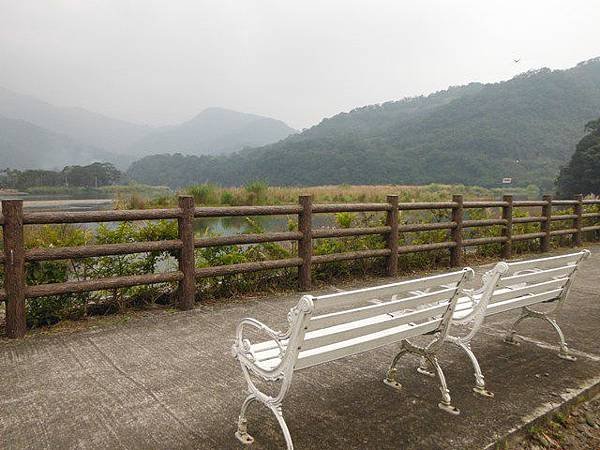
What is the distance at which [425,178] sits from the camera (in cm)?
7575

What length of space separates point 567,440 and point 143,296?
3.99 m

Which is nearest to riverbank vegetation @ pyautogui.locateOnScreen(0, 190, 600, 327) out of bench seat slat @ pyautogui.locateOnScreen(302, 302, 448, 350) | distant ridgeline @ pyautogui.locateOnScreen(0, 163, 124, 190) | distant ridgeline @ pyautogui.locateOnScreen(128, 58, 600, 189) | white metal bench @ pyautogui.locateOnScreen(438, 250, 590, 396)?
white metal bench @ pyautogui.locateOnScreen(438, 250, 590, 396)

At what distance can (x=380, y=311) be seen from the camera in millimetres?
2410

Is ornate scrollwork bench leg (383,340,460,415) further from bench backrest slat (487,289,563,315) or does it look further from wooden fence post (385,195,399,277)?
wooden fence post (385,195,399,277)

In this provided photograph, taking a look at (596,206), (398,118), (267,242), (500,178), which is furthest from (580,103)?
(267,242)

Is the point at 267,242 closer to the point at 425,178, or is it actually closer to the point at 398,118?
the point at 425,178

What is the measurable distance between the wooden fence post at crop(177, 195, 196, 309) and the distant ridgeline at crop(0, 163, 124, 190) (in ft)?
146

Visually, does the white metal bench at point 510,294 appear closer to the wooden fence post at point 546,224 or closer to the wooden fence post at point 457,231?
the wooden fence post at point 457,231

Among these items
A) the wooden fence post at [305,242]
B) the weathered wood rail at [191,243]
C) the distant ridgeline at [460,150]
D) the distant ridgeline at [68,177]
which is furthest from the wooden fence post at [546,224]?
the distant ridgeline at [460,150]

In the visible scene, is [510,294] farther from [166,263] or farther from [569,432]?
[166,263]

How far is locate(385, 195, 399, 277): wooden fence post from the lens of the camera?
6.80 metres

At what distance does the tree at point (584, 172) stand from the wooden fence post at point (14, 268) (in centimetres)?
3882

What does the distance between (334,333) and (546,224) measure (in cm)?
876

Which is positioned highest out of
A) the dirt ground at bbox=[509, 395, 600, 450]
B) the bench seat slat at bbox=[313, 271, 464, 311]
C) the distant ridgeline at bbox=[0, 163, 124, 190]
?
the distant ridgeline at bbox=[0, 163, 124, 190]
